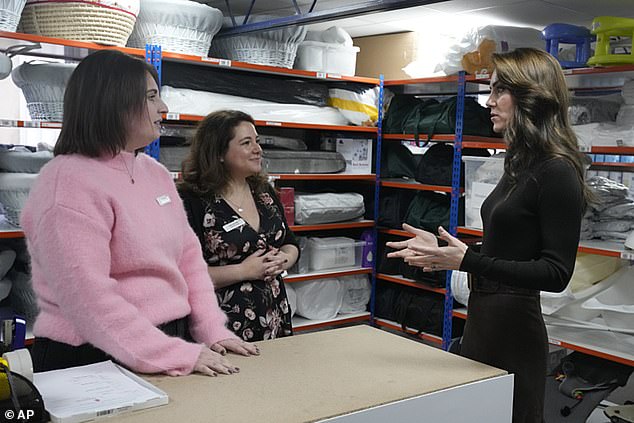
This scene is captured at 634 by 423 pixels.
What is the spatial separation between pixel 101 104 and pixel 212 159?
3.60 ft

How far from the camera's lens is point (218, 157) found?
2867 mm

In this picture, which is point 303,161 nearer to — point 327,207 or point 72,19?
point 327,207

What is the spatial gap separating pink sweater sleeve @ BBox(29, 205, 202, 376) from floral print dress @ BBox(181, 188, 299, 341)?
103cm

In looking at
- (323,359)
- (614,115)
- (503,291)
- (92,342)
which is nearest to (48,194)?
(92,342)

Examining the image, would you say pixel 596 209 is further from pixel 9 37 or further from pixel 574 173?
pixel 9 37

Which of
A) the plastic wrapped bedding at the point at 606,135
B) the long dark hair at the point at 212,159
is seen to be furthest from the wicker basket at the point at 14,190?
the plastic wrapped bedding at the point at 606,135

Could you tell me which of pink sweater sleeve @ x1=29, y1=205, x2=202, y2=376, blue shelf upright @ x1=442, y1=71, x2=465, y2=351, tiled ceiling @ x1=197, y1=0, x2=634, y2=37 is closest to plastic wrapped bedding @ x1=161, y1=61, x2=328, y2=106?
tiled ceiling @ x1=197, y1=0, x2=634, y2=37

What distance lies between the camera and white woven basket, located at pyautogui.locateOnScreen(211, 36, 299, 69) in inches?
171

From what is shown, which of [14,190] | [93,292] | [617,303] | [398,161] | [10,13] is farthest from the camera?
[398,161]

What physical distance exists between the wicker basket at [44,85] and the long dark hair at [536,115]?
2364mm

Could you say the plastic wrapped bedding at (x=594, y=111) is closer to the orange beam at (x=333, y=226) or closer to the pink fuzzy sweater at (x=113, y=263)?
the orange beam at (x=333, y=226)

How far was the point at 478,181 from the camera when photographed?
428cm

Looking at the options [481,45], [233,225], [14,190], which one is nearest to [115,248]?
[233,225]

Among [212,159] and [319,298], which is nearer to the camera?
[212,159]
